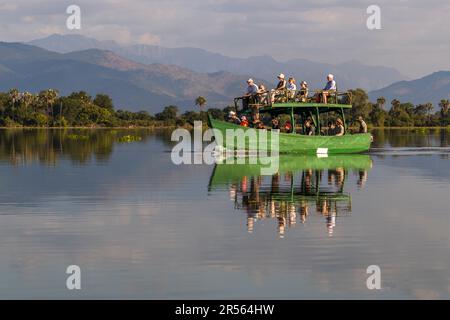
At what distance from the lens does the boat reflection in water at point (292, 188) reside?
2407cm

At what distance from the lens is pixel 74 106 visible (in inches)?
6767

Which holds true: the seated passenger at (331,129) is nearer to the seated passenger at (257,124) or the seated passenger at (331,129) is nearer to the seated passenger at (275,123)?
the seated passenger at (275,123)

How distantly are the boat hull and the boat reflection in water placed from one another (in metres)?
1.70

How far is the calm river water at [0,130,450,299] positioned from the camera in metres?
15.5

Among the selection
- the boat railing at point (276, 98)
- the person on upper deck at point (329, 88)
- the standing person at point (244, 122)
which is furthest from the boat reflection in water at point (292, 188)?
the person on upper deck at point (329, 88)

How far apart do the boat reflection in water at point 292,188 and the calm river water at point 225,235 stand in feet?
0.19

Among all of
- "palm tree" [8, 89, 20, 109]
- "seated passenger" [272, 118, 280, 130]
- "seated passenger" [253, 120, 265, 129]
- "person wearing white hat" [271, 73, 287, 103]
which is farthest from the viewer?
"palm tree" [8, 89, 20, 109]

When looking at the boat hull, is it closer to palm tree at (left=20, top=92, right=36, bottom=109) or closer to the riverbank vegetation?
the riverbank vegetation

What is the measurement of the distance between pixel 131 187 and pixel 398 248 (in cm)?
1560

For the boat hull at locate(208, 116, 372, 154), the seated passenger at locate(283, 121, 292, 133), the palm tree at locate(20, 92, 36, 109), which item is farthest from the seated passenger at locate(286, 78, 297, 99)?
the palm tree at locate(20, 92, 36, 109)

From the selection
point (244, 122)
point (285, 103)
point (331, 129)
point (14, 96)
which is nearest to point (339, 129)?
point (331, 129)

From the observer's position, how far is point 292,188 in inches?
1237
